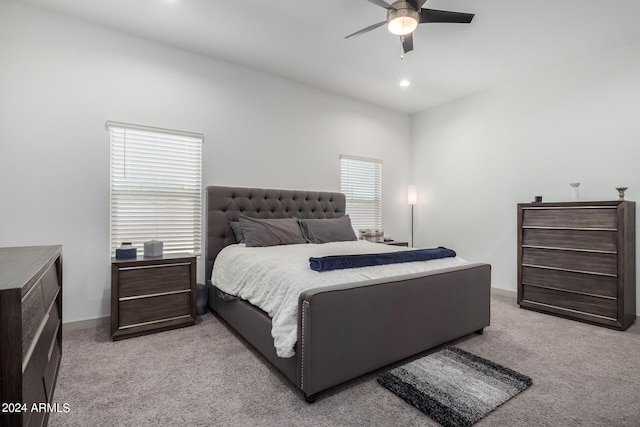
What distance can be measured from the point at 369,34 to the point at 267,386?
10.2ft

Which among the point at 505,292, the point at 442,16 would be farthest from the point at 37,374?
the point at 505,292

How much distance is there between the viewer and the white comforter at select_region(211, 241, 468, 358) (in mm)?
1801

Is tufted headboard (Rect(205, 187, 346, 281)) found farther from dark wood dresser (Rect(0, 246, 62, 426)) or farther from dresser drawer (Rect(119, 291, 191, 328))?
dark wood dresser (Rect(0, 246, 62, 426))

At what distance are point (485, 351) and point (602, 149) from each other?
2655 mm

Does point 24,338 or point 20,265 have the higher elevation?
point 20,265

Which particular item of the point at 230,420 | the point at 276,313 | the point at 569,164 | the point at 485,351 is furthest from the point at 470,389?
the point at 569,164

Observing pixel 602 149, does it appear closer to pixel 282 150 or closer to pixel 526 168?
pixel 526 168

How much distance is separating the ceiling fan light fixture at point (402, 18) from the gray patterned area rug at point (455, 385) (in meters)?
2.52

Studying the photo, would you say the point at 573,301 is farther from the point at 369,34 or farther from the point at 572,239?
the point at 369,34

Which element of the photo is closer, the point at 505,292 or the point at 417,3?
the point at 417,3

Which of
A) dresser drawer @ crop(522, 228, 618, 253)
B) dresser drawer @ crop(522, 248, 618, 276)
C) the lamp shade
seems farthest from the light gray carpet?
the lamp shade

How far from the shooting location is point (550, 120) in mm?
3742

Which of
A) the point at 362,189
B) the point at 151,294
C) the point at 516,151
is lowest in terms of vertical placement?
the point at 151,294

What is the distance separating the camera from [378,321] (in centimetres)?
196
